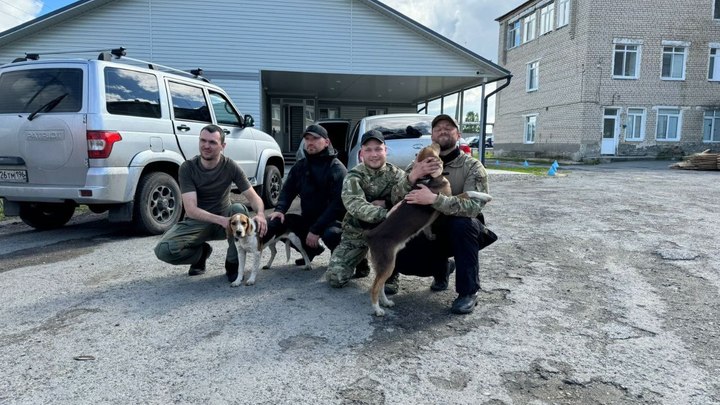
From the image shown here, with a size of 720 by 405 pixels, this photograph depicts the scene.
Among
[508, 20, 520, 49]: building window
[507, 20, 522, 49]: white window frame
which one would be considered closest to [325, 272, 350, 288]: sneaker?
[507, 20, 522, 49]: white window frame

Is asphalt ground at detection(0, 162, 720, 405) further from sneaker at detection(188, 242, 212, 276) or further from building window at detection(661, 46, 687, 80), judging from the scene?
building window at detection(661, 46, 687, 80)

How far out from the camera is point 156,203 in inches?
229

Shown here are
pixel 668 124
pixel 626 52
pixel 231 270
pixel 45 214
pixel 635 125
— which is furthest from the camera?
pixel 668 124

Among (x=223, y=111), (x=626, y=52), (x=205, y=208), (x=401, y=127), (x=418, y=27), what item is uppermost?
(x=626, y=52)

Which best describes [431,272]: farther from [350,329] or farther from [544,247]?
Result: [544,247]

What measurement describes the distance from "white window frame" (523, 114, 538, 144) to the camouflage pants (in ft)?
91.7

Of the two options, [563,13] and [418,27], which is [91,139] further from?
[563,13]

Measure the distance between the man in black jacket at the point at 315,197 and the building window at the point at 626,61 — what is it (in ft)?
82.8

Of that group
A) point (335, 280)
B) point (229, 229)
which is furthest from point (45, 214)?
point (335, 280)

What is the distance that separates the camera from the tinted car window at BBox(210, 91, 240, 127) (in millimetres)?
7188

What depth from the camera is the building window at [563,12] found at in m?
25.0

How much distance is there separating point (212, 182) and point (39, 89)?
9.26 feet

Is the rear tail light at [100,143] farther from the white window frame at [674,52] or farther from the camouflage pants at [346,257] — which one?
the white window frame at [674,52]

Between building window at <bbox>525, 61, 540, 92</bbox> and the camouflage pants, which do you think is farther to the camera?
building window at <bbox>525, 61, 540, 92</bbox>
